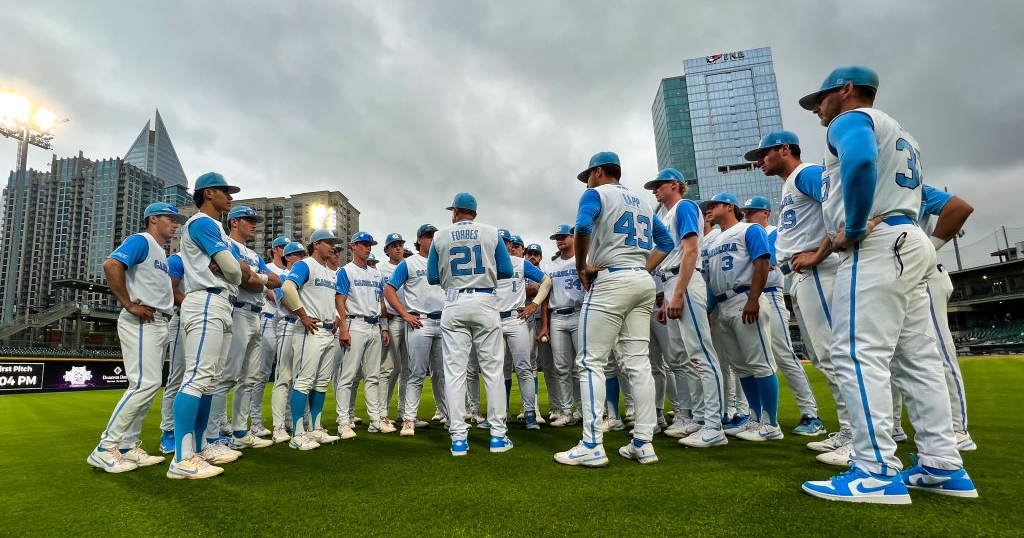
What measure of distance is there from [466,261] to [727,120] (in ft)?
333

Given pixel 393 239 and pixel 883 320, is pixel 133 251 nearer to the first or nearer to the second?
pixel 393 239

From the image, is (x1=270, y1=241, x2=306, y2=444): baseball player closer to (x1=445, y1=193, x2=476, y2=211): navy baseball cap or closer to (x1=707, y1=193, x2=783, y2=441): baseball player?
(x1=445, y1=193, x2=476, y2=211): navy baseball cap

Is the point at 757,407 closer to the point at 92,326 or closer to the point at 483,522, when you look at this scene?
the point at 483,522

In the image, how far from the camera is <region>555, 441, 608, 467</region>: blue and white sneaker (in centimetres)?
324

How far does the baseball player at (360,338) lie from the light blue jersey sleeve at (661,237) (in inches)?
135

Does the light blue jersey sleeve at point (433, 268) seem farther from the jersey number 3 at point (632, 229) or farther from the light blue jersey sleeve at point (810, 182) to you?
the light blue jersey sleeve at point (810, 182)

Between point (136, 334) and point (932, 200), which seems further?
point (136, 334)

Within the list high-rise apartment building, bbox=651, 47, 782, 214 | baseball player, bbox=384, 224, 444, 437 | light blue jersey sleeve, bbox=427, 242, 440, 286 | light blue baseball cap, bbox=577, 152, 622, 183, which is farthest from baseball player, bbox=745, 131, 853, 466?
high-rise apartment building, bbox=651, 47, 782, 214

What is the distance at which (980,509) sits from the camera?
2.18 meters

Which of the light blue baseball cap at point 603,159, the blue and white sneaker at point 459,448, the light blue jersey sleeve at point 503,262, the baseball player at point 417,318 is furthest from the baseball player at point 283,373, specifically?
the light blue baseball cap at point 603,159

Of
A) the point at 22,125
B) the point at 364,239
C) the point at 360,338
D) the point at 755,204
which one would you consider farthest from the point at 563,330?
the point at 22,125

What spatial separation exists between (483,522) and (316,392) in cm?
357

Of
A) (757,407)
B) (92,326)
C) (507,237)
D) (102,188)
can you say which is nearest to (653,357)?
(757,407)

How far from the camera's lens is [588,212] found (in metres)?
3.51
